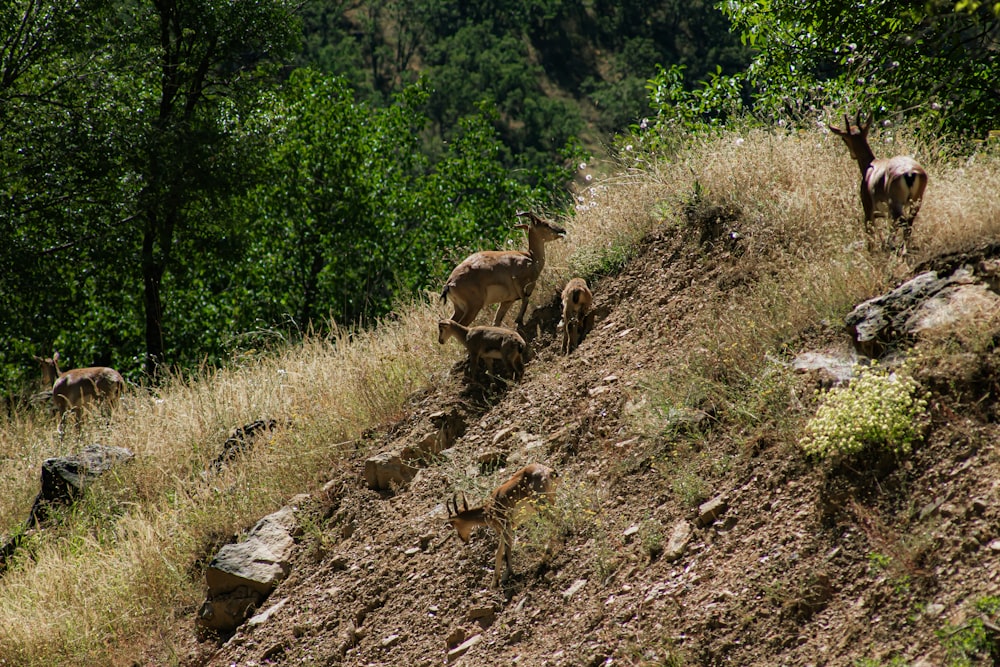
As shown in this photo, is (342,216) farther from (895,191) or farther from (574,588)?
(574,588)

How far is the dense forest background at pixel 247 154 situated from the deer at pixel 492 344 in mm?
3313

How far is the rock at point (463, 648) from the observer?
6.43 meters

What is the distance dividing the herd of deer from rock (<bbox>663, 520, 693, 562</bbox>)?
98 cm

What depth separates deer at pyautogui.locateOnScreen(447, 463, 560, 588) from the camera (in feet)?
22.0

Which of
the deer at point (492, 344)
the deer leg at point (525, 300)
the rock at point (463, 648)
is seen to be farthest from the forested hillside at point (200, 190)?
the rock at point (463, 648)

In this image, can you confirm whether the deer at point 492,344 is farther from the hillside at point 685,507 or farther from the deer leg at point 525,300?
the deer leg at point 525,300

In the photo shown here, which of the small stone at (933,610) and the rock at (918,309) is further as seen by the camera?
the rock at (918,309)

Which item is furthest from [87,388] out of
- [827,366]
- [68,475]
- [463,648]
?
[827,366]

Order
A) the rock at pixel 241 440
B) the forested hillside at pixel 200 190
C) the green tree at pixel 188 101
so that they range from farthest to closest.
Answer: the green tree at pixel 188 101, the forested hillside at pixel 200 190, the rock at pixel 241 440

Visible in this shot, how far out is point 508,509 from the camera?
6.72m

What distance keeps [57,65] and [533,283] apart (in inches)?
452

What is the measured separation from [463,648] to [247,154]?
12348 mm

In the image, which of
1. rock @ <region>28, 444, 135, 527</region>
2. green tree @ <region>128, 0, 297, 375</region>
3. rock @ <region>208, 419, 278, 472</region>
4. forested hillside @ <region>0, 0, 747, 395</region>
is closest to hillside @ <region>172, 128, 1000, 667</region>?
rock @ <region>208, 419, 278, 472</region>

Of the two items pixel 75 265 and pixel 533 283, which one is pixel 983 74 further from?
pixel 75 265
